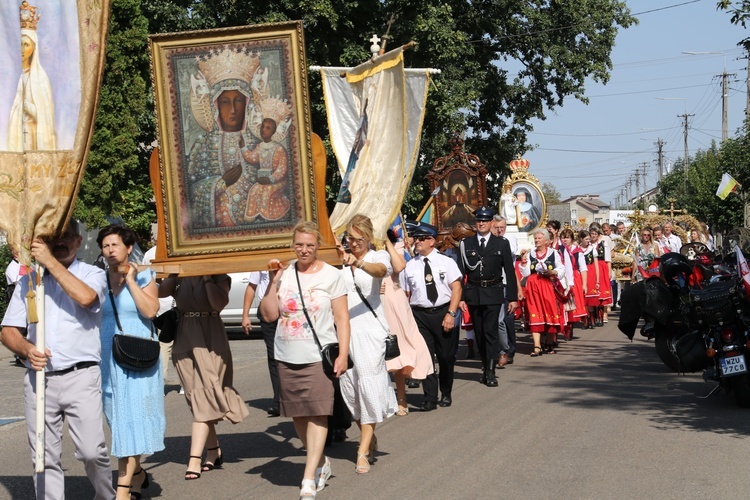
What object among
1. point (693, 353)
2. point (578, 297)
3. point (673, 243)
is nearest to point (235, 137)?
point (693, 353)

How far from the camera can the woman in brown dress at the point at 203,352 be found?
27.8 feet

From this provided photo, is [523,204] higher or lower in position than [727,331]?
higher

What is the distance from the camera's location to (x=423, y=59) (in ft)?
94.5

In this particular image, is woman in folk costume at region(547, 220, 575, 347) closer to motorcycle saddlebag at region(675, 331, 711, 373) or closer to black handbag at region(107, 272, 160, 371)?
motorcycle saddlebag at region(675, 331, 711, 373)

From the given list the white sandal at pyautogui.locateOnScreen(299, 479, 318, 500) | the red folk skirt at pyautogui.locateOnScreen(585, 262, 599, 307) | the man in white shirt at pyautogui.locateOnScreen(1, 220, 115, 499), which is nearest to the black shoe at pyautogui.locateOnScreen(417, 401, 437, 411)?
the white sandal at pyautogui.locateOnScreen(299, 479, 318, 500)

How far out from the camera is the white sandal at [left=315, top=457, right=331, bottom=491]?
25.5ft

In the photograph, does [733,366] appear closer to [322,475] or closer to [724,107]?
[322,475]

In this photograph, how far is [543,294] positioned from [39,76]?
37.1 ft

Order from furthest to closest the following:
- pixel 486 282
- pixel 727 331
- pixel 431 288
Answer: pixel 486 282 → pixel 431 288 → pixel 727 331

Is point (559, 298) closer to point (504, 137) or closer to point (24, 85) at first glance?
point (24, 85)

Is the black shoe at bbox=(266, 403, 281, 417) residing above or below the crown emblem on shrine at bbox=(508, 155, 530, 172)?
below

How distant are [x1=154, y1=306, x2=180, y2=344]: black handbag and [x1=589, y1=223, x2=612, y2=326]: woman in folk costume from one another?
14286 mm

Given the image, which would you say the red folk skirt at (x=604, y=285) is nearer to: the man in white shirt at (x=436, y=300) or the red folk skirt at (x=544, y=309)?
the red folk skirt at (x=544, y=309)

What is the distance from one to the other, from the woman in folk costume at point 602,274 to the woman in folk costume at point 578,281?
0.51 metres
